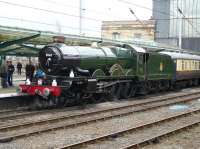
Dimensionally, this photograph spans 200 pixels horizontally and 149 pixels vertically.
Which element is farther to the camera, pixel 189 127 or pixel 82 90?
pixel 82 90

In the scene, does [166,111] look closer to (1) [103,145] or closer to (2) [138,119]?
(2) [138,119]

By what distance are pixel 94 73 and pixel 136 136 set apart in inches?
284

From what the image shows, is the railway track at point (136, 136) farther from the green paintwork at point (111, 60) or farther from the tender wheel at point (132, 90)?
the tender wheel at point (132, 90)

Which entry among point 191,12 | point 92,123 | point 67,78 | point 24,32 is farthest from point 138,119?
point 191,12

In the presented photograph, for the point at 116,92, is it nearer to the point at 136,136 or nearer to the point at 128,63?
the point at 128,63

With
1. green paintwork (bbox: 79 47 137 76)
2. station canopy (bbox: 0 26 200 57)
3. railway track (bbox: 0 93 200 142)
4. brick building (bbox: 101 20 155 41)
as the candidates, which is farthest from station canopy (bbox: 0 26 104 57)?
brick building (bbox: 101 20 155 41)

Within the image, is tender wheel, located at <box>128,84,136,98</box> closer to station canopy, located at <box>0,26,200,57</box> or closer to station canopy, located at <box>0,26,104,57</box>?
station canopy, located at <box>0,26,200,57</box>

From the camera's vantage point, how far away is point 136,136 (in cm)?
1102

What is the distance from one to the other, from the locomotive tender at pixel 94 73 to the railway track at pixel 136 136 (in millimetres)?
4674

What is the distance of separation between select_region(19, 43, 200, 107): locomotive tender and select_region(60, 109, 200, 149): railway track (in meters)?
4.67

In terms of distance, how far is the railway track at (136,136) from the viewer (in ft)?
31.9

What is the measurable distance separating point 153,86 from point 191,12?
166 ft

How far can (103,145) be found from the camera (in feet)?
32.2

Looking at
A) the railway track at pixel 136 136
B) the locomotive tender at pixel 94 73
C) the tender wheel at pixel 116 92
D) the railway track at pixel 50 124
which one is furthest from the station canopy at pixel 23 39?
the railway track at pixel 136 136
